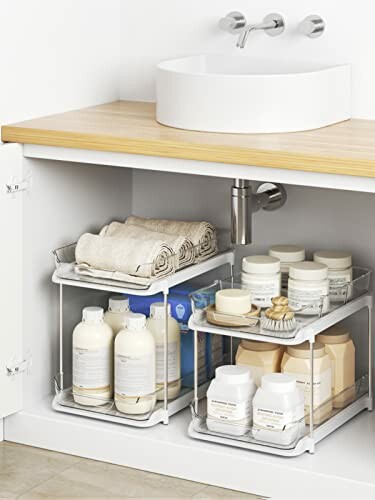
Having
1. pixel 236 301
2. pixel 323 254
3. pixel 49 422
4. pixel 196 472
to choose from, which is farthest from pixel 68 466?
pixel 323 254

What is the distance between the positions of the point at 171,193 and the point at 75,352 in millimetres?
505

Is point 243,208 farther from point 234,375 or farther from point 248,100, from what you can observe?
point 234,375

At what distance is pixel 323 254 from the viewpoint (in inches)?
94.0

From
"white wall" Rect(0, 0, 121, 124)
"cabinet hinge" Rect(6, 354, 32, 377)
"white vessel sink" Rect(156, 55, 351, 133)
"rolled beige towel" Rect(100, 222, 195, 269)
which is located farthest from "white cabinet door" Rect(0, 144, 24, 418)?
"white vessel sink" Rect(156, 55, 351, 133)

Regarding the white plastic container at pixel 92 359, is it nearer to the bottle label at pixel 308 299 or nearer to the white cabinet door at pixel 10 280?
the white cabinet door at pixel 10 280

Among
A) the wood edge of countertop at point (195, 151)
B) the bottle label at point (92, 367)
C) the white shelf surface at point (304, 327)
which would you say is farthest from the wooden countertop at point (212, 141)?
the bottle label at point (92, 367)

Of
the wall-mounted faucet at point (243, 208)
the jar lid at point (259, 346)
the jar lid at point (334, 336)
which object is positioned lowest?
the jar lid at point (259, 346)

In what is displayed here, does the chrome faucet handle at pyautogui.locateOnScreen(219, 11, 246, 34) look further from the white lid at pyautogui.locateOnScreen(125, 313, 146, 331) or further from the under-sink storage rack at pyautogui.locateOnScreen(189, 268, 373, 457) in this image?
the white lid at pyautogui.locateOnScreen(125, 313, 146, 331)

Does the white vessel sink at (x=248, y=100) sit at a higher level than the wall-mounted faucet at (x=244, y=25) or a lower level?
lower

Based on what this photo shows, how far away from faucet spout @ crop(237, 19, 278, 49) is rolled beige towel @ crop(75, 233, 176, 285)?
1.54 ft

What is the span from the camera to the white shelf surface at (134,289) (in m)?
2.24

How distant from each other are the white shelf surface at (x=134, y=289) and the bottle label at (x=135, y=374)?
0.13m

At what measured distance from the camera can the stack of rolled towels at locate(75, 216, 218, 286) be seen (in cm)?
226

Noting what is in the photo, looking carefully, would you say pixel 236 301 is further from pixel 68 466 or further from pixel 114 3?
pixel 114 3
